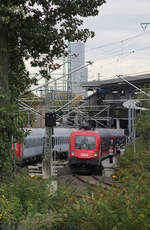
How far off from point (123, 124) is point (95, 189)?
56.1 m

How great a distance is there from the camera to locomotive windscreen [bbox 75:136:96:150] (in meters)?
23.3

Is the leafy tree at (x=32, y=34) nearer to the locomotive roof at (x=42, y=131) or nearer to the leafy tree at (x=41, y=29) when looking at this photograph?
the leafy tree at (x=41, y=29)

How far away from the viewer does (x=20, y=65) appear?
528 inches

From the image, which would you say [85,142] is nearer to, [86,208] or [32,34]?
[32,34]

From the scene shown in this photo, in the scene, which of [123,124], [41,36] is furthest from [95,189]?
[123,124]

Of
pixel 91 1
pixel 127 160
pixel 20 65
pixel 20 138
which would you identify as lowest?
pixel 127 160

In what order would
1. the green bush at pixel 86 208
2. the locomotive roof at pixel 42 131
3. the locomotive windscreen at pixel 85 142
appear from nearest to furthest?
the green bush at pixel 86 208 → the locomotive windscreen at pixel 85 142 → the locomotive roof at pixel 42 131

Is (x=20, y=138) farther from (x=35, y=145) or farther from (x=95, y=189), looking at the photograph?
(x=35, y=145)

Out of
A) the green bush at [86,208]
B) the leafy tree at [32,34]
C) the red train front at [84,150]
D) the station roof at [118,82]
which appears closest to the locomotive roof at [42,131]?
the red train front at [84,150]

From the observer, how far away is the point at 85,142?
23.5 metres

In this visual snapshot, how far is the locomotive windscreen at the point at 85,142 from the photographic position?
23328 millimetres

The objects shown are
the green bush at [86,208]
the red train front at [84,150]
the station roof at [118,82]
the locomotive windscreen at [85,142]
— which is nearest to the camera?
the green bush at [86,208]

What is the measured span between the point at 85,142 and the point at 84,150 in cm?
52

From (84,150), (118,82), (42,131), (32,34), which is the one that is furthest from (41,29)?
(118,82)
